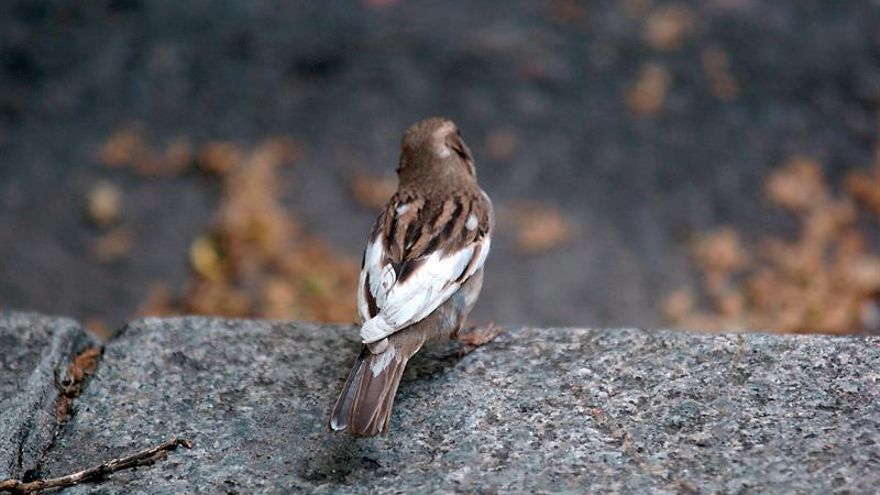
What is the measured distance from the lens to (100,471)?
9.65 feet

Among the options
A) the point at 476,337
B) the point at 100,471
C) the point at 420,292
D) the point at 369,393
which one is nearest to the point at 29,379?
the point at 100,471

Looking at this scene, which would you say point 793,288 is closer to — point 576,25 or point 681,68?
point 681,68

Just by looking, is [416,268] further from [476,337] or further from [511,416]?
[511,416]

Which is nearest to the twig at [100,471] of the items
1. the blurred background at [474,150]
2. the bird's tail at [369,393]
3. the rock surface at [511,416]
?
the rock surface at [511,416]

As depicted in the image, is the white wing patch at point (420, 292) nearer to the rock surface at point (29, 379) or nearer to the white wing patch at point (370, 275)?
the white wing patch at point (370, 275)

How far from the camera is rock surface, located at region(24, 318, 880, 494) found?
9.31ft

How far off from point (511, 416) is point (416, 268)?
1.98 ft

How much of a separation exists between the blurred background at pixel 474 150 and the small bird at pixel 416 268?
1892 millimetres

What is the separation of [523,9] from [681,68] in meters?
1.08

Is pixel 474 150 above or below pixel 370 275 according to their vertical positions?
above

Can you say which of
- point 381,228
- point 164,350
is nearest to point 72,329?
point 164,350

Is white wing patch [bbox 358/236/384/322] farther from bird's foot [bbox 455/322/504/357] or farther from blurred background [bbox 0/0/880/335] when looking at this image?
blurred background [bbox 0/0/880/335]

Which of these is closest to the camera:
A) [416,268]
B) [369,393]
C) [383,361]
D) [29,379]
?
[369,393]

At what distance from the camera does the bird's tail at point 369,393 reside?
117 inches
